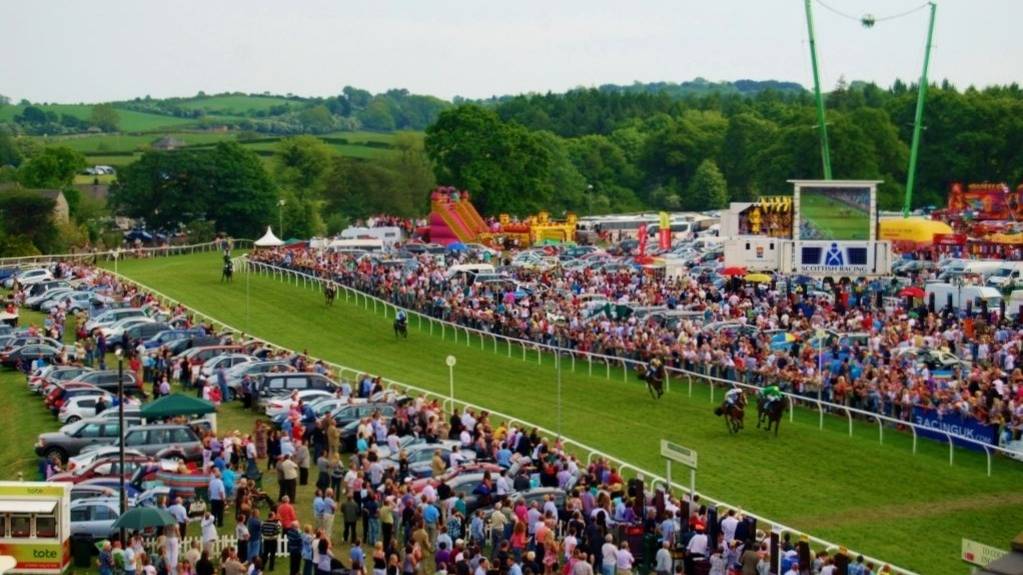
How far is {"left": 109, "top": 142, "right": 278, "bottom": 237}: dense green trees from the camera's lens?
85750 mm

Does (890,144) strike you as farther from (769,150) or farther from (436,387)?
(436,387)

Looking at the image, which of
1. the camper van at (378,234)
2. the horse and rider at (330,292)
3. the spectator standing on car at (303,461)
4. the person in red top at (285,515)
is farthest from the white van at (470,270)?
the person in red top at (285,515)

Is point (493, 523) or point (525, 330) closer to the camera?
point (493, 523)

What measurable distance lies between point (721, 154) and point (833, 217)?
8209 cm

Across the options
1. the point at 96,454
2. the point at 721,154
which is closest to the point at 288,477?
the point at 96,454

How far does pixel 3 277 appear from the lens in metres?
60.6

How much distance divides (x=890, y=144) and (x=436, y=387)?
3235 inches

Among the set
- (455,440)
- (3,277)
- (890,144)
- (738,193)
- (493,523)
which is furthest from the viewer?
(738,193)

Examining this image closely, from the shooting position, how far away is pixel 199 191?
85.8m

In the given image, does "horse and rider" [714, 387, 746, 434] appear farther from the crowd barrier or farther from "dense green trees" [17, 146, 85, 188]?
"dense green trees" [17, 146, 85, 188]

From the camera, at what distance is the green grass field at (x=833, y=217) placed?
184ft

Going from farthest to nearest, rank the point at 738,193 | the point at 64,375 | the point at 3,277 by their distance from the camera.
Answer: the point at 738,193, the point at 3,277, the point at 64,375

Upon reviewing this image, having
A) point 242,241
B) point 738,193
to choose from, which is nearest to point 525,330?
point 242,241

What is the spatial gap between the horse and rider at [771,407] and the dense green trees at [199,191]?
56230 mm
